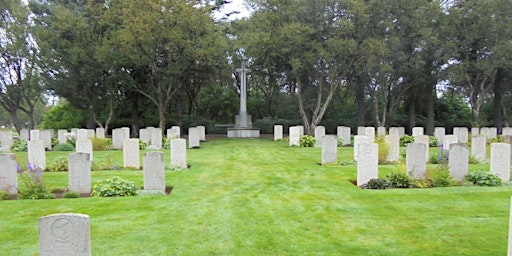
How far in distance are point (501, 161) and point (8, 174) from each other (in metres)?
12.6

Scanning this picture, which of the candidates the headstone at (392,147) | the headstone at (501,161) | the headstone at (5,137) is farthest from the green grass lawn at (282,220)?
the headstone at (5,137)

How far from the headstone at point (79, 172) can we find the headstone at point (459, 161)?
30.8 feet

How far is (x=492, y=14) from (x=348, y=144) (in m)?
16.3

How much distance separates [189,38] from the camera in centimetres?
2575

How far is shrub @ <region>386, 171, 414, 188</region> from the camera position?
Result: 30.5ft

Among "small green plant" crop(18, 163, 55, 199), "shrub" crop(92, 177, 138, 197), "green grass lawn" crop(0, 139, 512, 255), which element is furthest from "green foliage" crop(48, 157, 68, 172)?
"shrub" crop(92, 177, 138, 197)

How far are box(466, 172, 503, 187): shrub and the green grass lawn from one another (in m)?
0.61

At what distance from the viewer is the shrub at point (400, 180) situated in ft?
30.5

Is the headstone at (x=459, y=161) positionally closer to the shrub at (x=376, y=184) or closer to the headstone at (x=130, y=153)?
the shrub at (x=376, y=184)

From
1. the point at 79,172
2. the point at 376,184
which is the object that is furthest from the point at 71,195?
the point at 376,184

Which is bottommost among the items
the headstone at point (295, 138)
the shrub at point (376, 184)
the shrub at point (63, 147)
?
the shrub at point (376, 184)

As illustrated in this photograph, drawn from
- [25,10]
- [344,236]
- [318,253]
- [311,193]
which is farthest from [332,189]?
[25,10]

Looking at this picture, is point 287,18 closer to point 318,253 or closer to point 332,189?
point 332,189

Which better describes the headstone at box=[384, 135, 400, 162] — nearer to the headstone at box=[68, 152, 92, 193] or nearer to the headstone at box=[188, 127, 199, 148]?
the headstone at box=[68, 152, 92, 193]
